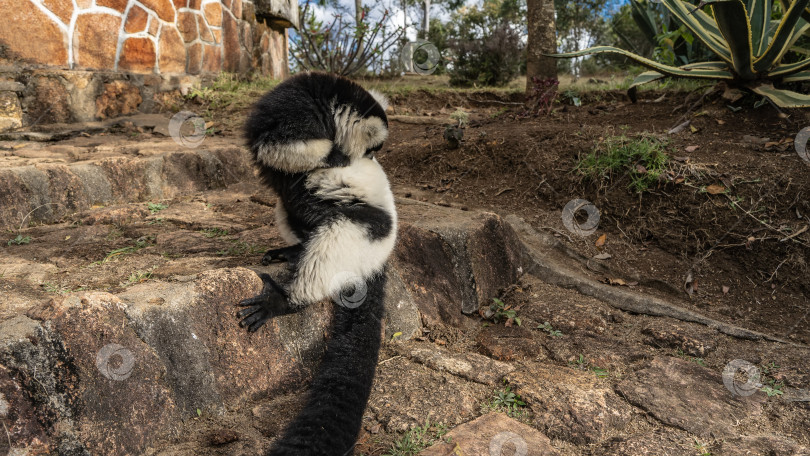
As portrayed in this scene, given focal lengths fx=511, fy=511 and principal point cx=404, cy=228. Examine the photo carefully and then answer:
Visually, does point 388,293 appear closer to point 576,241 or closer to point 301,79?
point 301,79

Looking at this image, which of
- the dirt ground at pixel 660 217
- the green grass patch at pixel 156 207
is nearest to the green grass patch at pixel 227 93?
the dirt ground at pixel 660 217

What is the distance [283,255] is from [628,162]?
8.96ft

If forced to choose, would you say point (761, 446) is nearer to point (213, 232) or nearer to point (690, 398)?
point (690, 398)

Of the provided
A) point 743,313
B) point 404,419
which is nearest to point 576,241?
point 743,313

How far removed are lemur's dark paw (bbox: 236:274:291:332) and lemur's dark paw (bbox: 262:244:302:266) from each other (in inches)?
12.6

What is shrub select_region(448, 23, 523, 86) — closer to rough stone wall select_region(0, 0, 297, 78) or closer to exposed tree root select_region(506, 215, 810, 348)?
rough stone wall select_region(0, 0, 297, 78)

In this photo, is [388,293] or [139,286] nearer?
[139,286]

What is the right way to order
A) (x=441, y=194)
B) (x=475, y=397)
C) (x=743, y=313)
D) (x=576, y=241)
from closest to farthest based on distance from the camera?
(x=475, y=397), (x=743, y=313), (x=576, y=241), (x=441, y=194)

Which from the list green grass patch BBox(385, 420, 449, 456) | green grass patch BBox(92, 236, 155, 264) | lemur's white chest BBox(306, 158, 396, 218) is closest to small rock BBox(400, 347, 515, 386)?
green grass patch BBox(385, 420, 449, 456)

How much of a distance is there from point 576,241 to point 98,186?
3.41m

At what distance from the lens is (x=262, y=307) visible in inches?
82.5

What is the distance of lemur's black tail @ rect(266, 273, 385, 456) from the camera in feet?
5.47

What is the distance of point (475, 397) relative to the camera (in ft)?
7.20

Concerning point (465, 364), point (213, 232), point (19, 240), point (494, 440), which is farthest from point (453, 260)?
point (19, 240)
